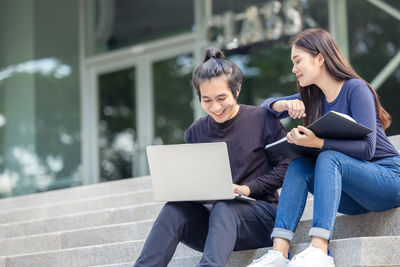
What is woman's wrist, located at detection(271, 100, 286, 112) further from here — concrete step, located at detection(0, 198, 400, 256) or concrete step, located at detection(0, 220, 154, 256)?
concrete step, located at detection(0, 220, 154, 256)

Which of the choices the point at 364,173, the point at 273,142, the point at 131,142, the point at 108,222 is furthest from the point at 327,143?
the point at 131,142

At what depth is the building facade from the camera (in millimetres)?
9648

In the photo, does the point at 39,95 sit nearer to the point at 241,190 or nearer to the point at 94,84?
the point at 94,84

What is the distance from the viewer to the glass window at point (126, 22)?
9820 millimetres

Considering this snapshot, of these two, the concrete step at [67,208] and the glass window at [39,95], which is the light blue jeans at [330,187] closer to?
the concrete step at [67,208]

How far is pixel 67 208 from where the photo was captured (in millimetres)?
5926

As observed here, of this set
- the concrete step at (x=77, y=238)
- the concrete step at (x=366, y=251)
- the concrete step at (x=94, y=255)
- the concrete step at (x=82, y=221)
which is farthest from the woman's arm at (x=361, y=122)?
the concrete step at (x=82, y=221)

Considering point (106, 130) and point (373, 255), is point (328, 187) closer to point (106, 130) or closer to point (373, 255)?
point (373, 255)

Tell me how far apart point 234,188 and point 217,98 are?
0.45 m

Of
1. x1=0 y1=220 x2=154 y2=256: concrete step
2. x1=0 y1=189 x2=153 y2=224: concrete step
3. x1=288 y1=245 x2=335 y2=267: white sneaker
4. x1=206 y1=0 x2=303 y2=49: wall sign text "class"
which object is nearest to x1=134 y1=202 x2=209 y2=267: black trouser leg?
x1=288 y1=245 x2=335 y2=267: white sneaker

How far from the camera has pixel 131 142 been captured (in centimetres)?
990

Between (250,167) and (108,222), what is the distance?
1.80 meters

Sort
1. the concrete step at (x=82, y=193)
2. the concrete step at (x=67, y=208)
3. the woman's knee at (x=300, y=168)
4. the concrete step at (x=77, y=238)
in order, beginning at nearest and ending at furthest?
the woman's knee at (x=300, y=168) < the concrete step at (x=77, y=238) < the concrete step at (x=67, y=208) < the concrete step at (x=82, y=193)

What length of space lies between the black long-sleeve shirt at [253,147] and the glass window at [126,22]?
6035 millimetres
